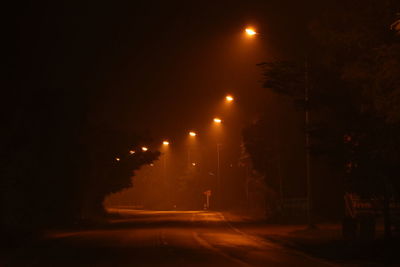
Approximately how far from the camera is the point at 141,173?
153 meters

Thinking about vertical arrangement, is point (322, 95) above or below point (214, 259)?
above

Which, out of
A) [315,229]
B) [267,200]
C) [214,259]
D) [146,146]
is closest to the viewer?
[214,259]

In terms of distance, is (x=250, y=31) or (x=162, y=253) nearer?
(x=162, y=253)

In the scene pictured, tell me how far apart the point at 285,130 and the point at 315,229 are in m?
14.5

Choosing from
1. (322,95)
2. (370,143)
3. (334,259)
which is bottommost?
(334,259)

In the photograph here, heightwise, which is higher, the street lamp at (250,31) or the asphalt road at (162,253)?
the street lamp at (250,31)

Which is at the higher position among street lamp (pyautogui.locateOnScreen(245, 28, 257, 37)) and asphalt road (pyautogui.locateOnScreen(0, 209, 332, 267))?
street lamp (pyautogui.locateOnScreen(245, 28, 257, 37))

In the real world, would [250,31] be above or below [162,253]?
above

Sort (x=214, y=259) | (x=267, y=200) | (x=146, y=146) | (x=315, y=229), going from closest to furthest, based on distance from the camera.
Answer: (x=214, y=259), (x=315, y=229), (x=267, y=200), (x=146, y=146)

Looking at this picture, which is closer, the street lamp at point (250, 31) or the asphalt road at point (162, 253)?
the asphalt road at point (162, 253)

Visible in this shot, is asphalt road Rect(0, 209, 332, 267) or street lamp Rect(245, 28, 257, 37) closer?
asphalt road Rect(0, 209, 332, 267)

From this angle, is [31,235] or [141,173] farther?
Result: [141,173]

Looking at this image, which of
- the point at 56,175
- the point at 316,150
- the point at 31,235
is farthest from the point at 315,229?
the point at 56,175

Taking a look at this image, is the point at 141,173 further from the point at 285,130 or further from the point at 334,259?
the point at 334,259
